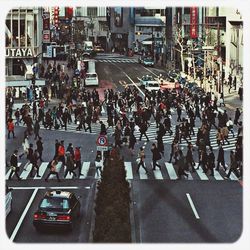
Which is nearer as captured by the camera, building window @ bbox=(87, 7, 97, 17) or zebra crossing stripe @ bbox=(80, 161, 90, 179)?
zebra crossing stripe @ bbox=(80, 161, 90, 179)

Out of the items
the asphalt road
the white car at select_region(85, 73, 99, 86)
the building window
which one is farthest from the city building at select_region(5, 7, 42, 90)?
the building window

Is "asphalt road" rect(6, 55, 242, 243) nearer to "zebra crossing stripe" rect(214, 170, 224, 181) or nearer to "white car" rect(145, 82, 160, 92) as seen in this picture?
"zebra crossing stripe" rect(214, 170, 224, 181)

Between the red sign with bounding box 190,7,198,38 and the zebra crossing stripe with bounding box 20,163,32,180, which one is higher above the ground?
the red sign with bounding box 190,7,198,38

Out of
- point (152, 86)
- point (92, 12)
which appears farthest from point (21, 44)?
point (92, 12)

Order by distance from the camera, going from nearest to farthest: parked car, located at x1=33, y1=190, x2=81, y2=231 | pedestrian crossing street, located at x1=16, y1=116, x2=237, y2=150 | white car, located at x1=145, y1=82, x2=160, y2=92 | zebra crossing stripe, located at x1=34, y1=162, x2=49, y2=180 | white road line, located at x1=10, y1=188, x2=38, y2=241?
white road line, located at x1=10, y1=188, x2=38, y2=241, parked car, located at x1=33, y1=190, x2=81, y2=231, zebra crossing stripe, located at x1=34, y1=162, x2=49, y2=180, pedestrian crossing street, located at x1=16, y1=116, x2=237, y2=150, white car, located at x1=145, y1=82, x2=160, y2=92

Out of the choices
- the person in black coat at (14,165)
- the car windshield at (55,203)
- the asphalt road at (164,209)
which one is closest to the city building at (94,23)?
the asphalt road at (164,209)

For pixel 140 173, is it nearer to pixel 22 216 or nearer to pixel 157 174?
pixel 157 174
